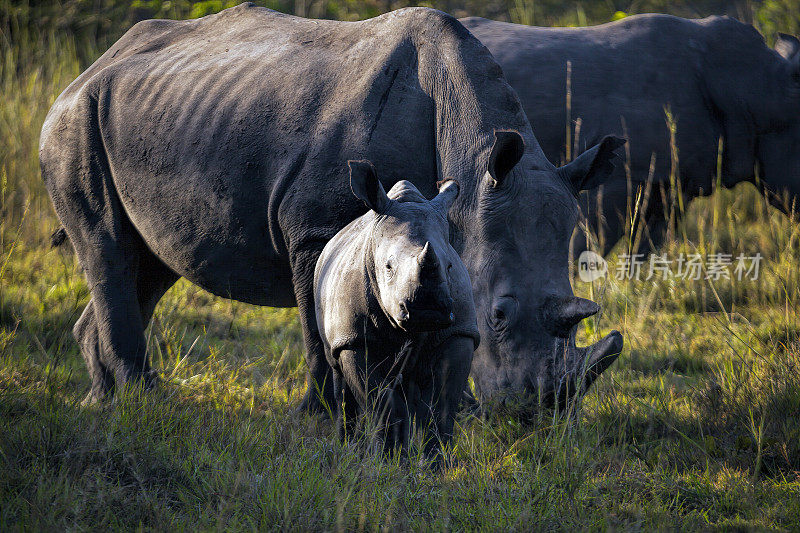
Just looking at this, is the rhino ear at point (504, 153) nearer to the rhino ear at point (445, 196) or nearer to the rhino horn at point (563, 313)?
the rhino ear at point (445, 196)

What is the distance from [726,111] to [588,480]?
4.03 meters

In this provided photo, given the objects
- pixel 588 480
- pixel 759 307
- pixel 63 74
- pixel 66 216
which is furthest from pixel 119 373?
pixel 63 74

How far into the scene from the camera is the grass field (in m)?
2.89

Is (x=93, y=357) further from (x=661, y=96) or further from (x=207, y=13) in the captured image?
(x=207, y=13)

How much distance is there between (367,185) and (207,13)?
7.41 m

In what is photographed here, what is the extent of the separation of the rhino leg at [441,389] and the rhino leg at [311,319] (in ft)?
2.56

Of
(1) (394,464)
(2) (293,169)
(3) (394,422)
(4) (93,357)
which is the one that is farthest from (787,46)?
(4) (93,357)

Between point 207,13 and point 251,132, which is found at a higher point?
point 251,132

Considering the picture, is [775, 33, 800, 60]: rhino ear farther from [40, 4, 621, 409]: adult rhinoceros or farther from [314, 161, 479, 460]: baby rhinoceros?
[314, 161, 479, 460]: baby rhinoceros

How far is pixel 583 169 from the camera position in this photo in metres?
3.81

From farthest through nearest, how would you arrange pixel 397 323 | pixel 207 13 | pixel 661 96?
pixel 207 13 → pixel 661 96 → pixel 397 323

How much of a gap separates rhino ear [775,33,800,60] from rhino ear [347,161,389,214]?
4798 millimetres

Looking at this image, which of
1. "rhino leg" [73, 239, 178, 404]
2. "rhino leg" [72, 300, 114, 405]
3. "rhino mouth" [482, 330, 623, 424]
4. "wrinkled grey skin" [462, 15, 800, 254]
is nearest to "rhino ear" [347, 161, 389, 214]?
"rhino mouth" [482, 330, 623, 424]

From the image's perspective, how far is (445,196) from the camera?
332 centimetres
